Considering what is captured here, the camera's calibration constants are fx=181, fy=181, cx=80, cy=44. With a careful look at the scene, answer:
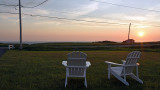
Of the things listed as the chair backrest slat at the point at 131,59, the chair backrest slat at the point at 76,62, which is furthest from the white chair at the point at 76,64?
the chair backrest slat at the point at 131,59

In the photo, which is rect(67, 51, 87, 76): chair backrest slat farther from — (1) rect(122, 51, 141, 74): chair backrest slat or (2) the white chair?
(1) rect(122, 51, 141, 74): chair backrest slat

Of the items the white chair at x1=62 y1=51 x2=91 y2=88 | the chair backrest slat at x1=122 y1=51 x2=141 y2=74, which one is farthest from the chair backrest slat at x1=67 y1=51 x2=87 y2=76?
the chair backrest slat at x1=122 y1=51 x2=141 y2=74

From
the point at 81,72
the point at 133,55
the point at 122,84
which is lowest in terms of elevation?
the point at 122,84

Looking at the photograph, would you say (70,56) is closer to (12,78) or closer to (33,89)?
(33,89)

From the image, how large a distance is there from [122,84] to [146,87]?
77 centimetres

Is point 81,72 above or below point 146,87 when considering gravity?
above

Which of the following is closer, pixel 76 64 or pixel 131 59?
pixel 76 64

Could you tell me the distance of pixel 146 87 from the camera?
561 cm

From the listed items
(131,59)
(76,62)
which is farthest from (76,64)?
(131,59)

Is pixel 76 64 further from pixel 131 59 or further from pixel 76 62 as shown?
pixel 131 59

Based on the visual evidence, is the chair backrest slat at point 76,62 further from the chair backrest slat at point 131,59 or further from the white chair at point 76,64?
the chair backrest slat at point 131,59

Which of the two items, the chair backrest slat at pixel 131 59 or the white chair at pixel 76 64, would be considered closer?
the white chair at pixel 76 64

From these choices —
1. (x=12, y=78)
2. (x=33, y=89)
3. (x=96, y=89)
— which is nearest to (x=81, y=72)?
(x=96, y=89)

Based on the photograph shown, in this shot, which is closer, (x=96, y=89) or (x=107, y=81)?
(x=96, y=89)
